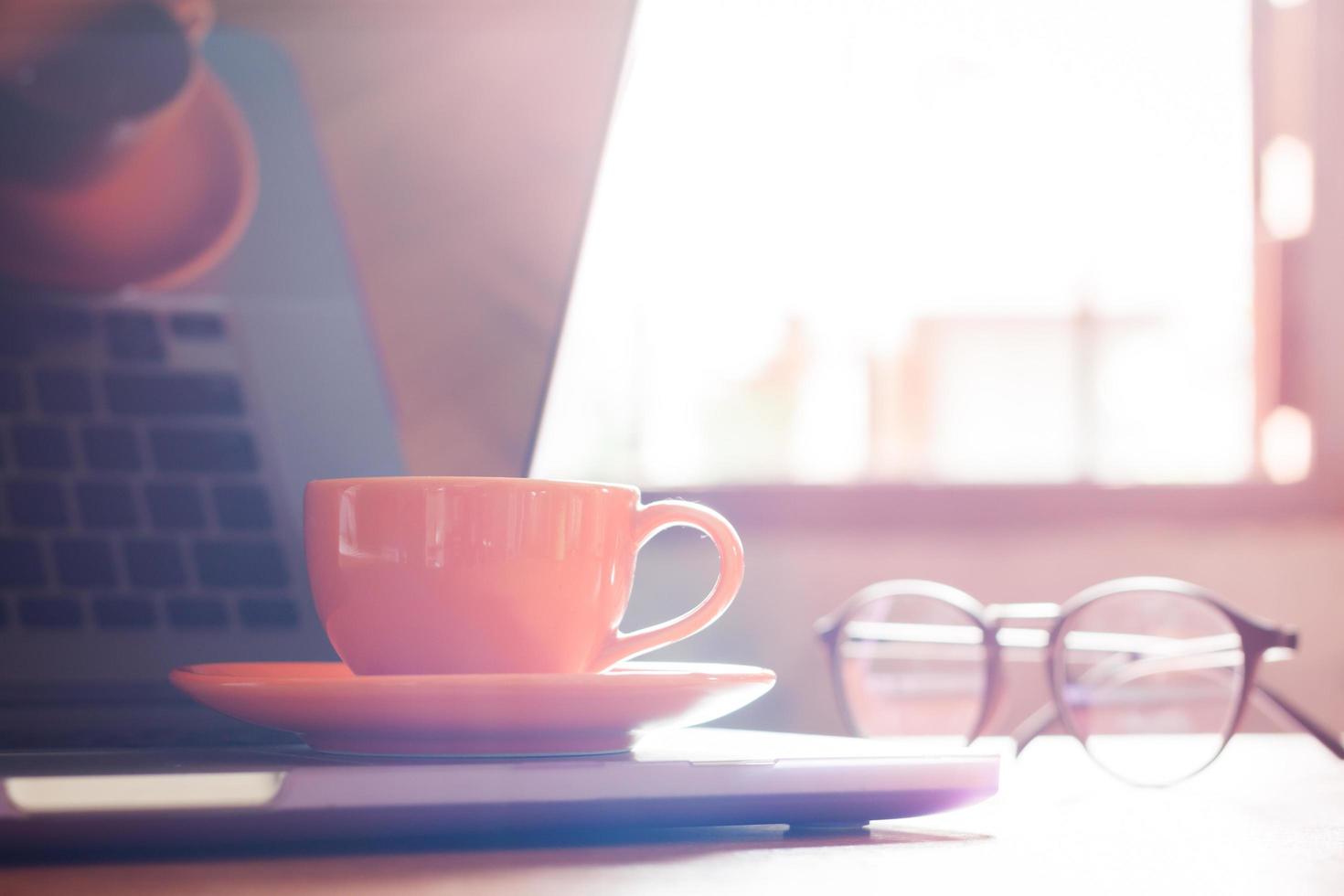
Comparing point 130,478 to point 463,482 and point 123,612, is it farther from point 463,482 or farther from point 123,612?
point 463,482

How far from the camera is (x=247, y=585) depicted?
0.40 m

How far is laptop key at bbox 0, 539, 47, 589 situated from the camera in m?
0.38

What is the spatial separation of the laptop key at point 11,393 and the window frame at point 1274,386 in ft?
2.77

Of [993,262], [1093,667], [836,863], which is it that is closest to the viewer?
[836,863]

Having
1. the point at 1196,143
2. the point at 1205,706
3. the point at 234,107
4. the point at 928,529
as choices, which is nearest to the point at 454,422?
the point at 234,107

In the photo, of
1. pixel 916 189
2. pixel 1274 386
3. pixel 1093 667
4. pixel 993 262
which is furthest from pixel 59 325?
pixel 993 262

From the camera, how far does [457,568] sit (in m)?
0.32

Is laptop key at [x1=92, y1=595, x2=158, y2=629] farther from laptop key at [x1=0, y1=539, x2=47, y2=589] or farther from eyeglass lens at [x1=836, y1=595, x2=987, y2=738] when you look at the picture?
eyeglass lens at [x1=836, y1=595, x2=987, y2=738]

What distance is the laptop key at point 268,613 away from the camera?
0.39 meters

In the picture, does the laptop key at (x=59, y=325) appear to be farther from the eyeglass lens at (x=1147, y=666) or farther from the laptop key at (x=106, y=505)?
the eyeglass lens at (x=1147, y=666)

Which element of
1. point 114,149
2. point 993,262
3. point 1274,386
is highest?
point 993,262

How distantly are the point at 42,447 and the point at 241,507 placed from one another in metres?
0.07

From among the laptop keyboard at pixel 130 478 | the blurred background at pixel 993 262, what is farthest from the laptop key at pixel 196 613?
the blurred background at pixel 993 262

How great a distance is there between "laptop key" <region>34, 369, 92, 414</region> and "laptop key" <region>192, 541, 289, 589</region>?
7cm
